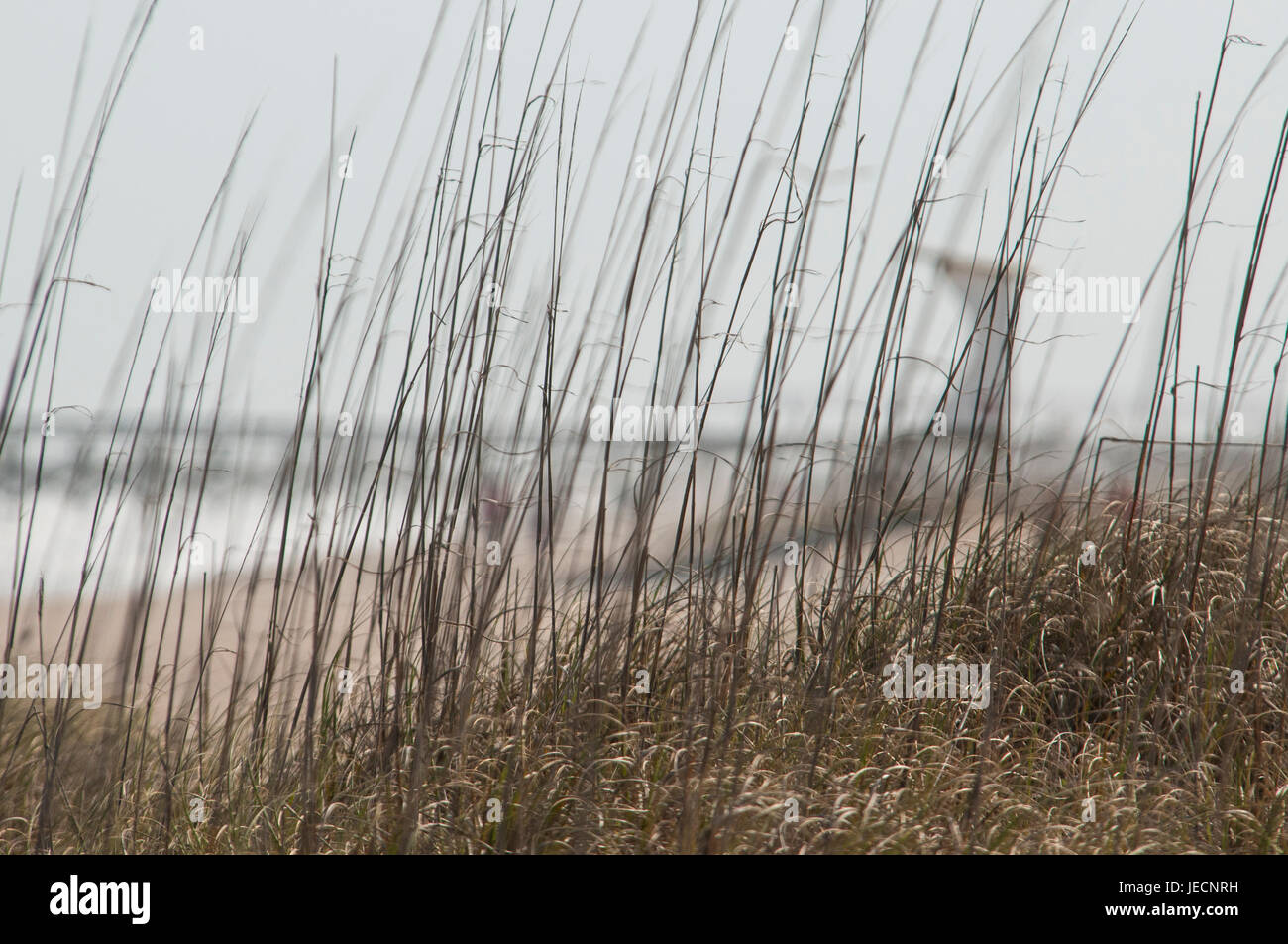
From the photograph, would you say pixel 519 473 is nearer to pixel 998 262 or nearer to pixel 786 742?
pixel 786 742

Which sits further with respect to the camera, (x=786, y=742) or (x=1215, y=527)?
(x=1215, y=527)

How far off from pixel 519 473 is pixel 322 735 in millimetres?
538

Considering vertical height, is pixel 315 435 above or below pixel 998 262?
below

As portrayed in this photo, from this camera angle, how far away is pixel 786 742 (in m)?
1.41

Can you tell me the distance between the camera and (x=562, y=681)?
151cm
